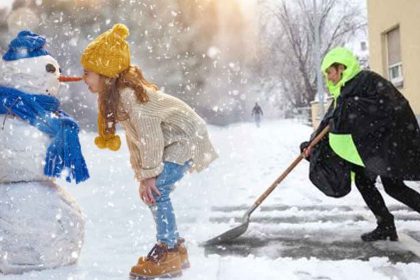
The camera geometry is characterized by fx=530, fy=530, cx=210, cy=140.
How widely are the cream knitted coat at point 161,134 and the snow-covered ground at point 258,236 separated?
75 centimetres

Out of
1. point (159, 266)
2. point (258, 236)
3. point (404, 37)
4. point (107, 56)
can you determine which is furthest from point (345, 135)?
point (404, 37)

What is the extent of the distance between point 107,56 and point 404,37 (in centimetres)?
937

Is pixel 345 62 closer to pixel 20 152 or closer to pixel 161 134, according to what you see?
pixel 161 134

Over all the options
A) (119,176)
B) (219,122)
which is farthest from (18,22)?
(219,122)

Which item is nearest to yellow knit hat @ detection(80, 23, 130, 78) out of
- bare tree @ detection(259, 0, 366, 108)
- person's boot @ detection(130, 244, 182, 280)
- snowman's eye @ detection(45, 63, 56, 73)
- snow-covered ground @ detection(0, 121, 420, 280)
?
snowman's eye @ detection(45, 63, 56, 73)

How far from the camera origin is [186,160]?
11.7 ft

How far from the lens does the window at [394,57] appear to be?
39.3ft

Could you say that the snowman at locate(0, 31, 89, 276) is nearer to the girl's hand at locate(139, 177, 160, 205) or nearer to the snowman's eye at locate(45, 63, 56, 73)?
the snowman's eye at locate(45, 63, 56, 73)

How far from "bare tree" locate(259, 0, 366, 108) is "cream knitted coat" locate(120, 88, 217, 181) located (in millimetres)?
32039

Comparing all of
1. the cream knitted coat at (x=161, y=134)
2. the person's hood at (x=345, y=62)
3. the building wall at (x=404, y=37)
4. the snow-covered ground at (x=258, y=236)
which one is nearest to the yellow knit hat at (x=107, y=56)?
the cream knitted coat at (x=161, y=134)

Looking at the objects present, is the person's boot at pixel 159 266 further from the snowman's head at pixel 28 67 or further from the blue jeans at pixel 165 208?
the snowman's head at pixel 28 67

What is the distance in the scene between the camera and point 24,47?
371 cm

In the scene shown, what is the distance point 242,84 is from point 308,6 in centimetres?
938

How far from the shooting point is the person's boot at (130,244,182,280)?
3402mm
